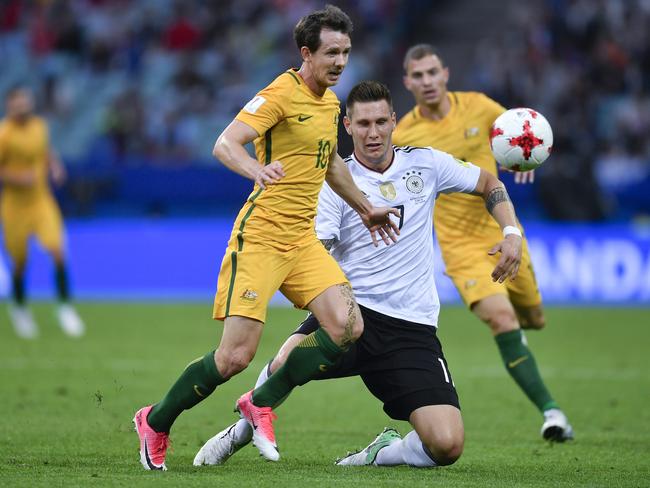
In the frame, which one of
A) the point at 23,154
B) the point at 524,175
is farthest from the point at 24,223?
the point at 524,175

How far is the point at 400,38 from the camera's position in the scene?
22297 mm

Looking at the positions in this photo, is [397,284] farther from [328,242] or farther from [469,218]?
[469,218]

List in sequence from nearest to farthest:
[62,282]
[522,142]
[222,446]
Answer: [222,446], [522,142], [62,282]

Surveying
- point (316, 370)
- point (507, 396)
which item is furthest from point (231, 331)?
point (507, 396)

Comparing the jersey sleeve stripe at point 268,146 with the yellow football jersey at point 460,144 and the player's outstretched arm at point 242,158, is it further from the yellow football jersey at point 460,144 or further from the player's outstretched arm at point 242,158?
the yellow football jersey at point 460,144

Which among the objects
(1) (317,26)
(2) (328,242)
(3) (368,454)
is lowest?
(3) (368,454)

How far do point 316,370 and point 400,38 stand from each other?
16914 millimetres

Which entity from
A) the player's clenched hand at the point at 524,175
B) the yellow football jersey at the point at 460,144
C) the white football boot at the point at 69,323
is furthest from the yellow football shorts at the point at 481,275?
the white football boot at the point at 69,323

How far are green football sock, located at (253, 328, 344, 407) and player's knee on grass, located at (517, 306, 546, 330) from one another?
278 cm

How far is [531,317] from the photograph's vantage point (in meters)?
8.59

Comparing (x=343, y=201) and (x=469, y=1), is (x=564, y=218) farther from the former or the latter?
(x=343, y=201)

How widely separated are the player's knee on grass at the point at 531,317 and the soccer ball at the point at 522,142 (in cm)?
163

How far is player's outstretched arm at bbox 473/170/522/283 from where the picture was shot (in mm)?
6039

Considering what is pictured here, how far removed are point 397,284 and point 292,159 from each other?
94 cm
